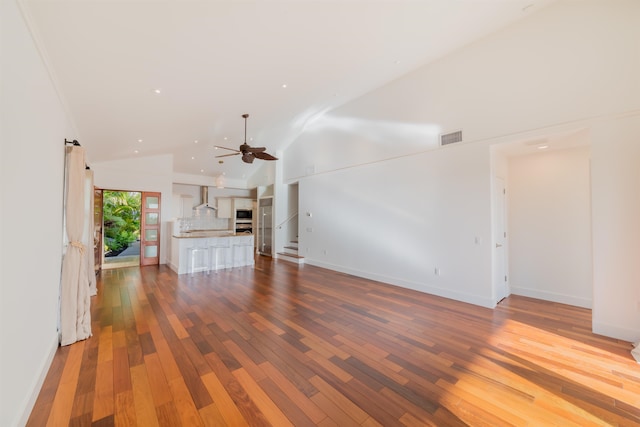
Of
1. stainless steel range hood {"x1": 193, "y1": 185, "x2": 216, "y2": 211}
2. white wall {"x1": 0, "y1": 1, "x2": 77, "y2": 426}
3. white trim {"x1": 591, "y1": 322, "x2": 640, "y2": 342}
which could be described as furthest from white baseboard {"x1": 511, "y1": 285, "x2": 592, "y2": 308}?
stainless steel range hood {"x1": 193, "y1": 185, "x2": 216, "y2": 211}

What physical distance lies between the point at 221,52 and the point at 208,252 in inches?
201

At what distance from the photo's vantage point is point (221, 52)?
115 inches

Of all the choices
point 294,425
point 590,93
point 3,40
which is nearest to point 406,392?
point 294,425

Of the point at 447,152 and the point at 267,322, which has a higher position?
the point at 447,152

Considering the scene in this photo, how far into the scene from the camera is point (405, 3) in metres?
3.00

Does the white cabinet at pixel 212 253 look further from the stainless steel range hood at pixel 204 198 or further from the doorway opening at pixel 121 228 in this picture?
the stainless steel range hood at pixel 204 198

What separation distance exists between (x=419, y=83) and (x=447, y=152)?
1.48m

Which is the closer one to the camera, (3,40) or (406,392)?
(3,40)

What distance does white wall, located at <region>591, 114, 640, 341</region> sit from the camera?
9.54 ft

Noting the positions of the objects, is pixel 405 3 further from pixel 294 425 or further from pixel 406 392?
pixel 294 425

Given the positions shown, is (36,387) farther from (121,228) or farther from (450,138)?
(121,228)

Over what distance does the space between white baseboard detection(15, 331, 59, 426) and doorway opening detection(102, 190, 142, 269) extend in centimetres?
521

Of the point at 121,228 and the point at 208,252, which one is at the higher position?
the point at 121,228

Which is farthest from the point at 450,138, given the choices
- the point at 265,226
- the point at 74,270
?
the point at 265,226
